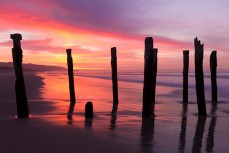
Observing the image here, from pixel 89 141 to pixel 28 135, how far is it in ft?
4.34

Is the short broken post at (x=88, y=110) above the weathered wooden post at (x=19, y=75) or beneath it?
beneath

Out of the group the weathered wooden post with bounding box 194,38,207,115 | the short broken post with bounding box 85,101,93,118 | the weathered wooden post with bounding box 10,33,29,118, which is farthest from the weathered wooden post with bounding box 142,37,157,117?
the weathered wooden post with bounding box 10,33,29,118

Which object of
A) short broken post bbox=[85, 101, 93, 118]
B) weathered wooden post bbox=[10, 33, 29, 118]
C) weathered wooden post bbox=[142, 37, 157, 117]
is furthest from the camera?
weathered wooden post bbox=[142, 37, 157, 117]

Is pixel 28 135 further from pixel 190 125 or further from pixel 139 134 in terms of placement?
pixel 190 125

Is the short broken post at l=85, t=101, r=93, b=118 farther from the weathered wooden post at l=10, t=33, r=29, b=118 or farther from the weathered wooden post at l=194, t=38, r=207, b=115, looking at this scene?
the weathered wooden post at l=194, t=38, r=207, b=115

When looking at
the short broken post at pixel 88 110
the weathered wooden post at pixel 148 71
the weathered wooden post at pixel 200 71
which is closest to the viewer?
the short broken post at pixel 88 110

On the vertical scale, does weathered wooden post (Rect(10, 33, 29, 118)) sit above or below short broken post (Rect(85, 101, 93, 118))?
above

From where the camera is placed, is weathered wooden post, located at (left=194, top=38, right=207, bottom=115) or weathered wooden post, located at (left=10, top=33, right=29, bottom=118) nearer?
weathered wooden post, located at (left=10, top=33, right=29, bottom=118)

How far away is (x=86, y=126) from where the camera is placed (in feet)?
28.9

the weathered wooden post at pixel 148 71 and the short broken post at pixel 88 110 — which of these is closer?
the short broken post at pixel 88 110

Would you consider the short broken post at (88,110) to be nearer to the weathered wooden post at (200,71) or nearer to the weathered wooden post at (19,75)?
the weathered wooden post at (19,75)

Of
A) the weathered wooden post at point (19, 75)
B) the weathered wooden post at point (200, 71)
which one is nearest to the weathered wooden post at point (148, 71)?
the weathered wooden post at point (200, 71)

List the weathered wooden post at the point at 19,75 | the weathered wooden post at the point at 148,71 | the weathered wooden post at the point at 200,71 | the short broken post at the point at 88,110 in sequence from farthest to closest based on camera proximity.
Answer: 1. the weathered wooden post at the point at 200,71
2. the weathered wooden post at the point at 148,71
3. the short broken post at the point at 88,110
4. the weathered wooden post at the point at 19,75

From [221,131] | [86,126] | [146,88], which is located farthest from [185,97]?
[86,126]
